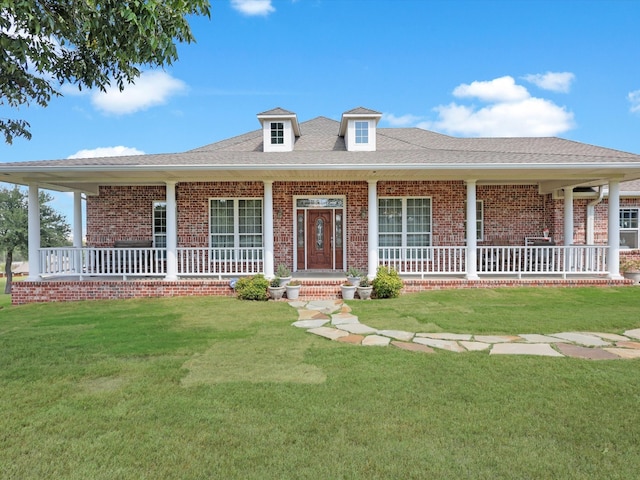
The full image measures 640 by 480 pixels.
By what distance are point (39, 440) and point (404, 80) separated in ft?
58.6

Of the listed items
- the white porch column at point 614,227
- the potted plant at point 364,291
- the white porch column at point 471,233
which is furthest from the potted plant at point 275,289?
the white porch column at point 614,227

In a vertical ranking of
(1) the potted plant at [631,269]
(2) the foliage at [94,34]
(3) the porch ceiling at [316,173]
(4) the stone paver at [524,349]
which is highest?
(2) the foliage at [94,34]

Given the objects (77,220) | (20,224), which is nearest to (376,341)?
(77,220)

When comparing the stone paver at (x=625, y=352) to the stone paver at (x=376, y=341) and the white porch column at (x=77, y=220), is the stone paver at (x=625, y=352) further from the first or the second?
the white porch column at (x=77, y=220)

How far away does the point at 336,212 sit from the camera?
461 inches

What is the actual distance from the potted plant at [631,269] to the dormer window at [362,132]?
7.99 meters

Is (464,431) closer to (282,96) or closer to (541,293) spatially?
(541,293)

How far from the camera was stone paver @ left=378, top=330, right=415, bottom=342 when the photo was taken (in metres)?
5.56

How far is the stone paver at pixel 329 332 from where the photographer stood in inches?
227

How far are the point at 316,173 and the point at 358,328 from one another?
4845 mm

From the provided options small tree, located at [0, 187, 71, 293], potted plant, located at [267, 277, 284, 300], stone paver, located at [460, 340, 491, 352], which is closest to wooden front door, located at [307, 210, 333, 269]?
potted plant, located at [267, 277, 284, 300]

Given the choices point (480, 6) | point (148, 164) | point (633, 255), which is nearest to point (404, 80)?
point (480, 6)

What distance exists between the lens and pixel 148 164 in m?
9.02

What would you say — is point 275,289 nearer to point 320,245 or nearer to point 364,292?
point 364,292
